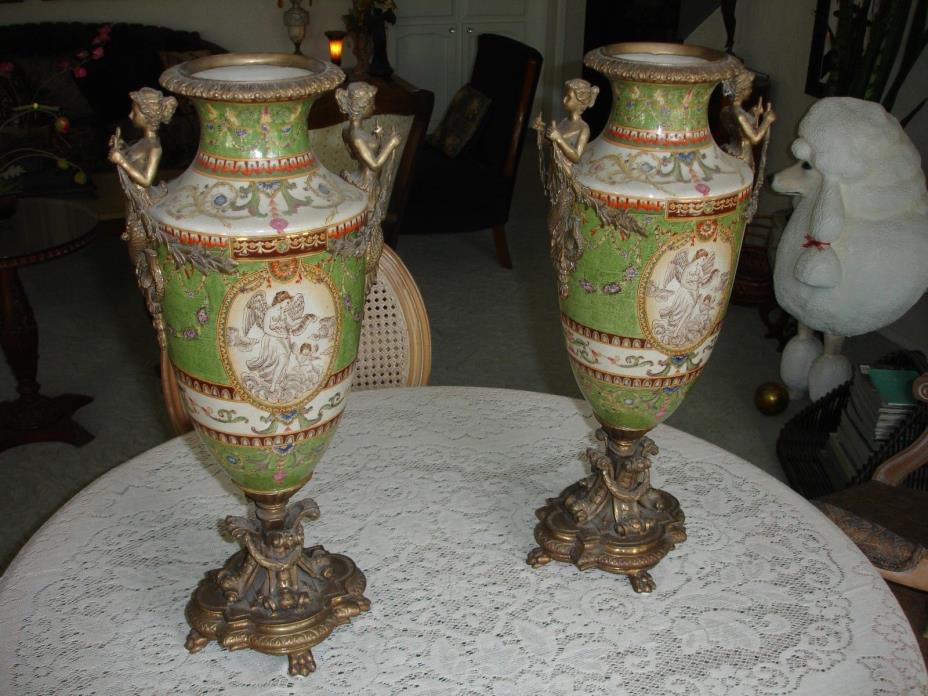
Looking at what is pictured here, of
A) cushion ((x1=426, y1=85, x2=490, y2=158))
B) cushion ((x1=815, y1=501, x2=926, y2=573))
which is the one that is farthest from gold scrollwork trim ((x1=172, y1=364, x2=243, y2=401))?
cushion ((x1=426, y1=85, x2=490, y2=158))

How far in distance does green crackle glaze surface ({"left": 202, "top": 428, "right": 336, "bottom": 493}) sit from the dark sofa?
4569 millimetres

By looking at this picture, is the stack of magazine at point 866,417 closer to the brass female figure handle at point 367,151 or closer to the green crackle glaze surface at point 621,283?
the green crackle glaze surface at point 621,283

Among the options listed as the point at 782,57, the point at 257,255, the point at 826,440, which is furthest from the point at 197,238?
the point at 782,57

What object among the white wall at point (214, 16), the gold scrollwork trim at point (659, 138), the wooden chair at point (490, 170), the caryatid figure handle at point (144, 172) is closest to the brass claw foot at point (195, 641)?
the caryatid figure handle at point (144, 172)

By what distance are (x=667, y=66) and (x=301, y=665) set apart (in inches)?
32.6

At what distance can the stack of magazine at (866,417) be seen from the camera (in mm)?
2514

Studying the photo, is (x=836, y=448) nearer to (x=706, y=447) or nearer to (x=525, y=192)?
(x=706, y=447)

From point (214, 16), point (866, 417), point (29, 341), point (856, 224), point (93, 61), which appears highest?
point (856, 224)

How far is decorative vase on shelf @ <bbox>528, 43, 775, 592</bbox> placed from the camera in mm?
1147

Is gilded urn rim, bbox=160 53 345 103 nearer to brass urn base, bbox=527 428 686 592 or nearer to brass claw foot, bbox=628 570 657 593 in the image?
brass urn base, bbox=527 428 686 592

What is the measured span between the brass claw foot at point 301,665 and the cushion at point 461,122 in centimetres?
395

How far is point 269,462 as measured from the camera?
1154mm

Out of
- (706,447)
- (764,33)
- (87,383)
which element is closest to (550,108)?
(764,33)

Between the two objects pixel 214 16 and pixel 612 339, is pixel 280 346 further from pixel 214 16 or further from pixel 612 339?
pixel 214 16
